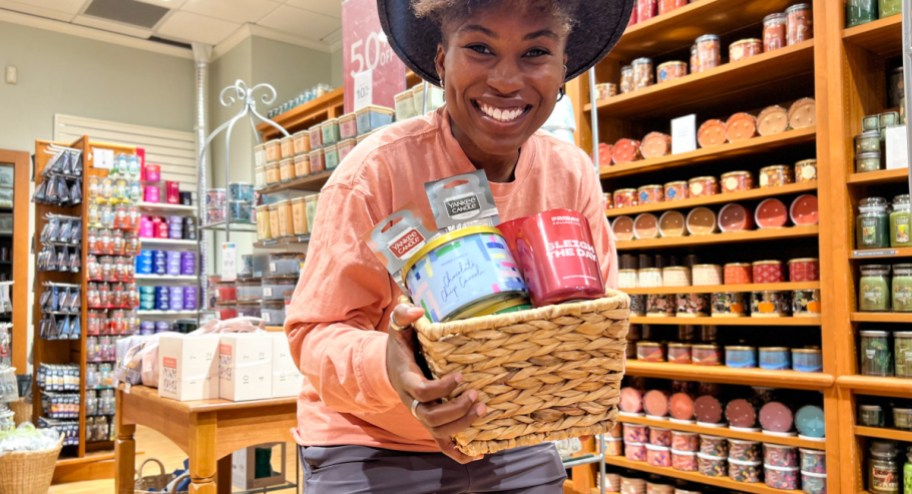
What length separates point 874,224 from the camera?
108 inches

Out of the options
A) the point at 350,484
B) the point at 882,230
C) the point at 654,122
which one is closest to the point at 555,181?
the point at 350,484

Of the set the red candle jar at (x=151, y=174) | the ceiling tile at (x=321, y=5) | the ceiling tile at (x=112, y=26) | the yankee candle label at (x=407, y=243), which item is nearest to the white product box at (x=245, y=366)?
the yankee candle label at (x=407, y=243)

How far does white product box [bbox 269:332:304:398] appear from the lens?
247 cm

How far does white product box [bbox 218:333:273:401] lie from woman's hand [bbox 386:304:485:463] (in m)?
1.71

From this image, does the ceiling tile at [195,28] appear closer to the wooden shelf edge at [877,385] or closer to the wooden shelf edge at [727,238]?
the wooden shelf edge at [727,238]

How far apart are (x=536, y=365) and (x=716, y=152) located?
282 cm

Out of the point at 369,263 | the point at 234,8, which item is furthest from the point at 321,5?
the point at 369,263

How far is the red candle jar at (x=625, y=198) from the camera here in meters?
3.68

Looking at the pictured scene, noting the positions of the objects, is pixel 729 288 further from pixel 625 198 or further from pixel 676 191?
pixel 625 198

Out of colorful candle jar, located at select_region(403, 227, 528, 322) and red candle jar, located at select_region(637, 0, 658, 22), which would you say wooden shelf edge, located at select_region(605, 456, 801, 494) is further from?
colorful candle jar, located at select_region(403, 227, 528, 322)

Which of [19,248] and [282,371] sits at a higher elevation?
[19,248]

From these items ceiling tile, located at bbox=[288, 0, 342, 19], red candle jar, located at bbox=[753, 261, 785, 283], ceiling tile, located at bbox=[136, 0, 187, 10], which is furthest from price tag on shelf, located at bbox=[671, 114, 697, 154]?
ceiling tile, located at bbox=[136, 0, 187, 10]

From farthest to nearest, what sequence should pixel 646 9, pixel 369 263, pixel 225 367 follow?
pixel 646 9 < pixel 225 367 < pixel 369 263

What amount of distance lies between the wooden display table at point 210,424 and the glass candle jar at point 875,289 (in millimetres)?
2189
